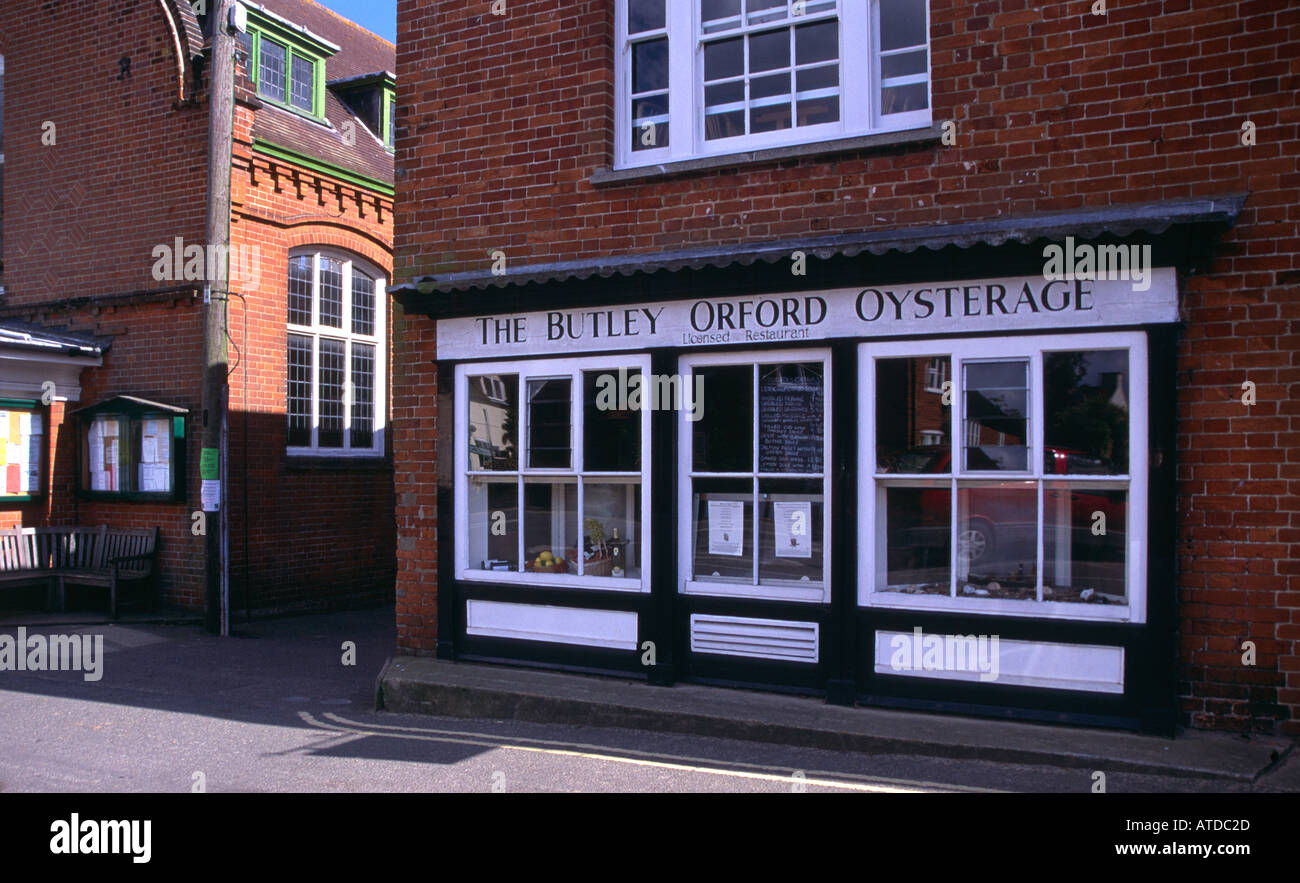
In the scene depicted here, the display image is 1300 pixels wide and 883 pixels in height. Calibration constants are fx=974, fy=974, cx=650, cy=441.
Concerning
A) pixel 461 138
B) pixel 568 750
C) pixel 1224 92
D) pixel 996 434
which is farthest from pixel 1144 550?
pixel 461 138

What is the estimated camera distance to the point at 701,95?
304 inches

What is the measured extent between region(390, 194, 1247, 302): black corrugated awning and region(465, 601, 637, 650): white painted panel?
2.59 metres

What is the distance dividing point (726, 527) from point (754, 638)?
0.84 meters

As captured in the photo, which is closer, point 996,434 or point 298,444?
point 996,434

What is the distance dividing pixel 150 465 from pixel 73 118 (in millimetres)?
4832

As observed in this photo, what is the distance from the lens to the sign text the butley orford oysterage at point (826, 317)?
19.8ft

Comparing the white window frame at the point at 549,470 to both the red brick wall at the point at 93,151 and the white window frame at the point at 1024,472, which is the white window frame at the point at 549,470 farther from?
the red brick wall at the point at 93,151

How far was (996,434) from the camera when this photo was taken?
21.0ft

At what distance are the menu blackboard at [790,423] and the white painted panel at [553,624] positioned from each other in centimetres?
165

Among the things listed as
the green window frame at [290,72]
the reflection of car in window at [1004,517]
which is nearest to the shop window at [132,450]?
the green window frame at [290,72]

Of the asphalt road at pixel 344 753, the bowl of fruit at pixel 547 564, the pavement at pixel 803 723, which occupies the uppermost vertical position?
the bowl of fruit at pixel 547 564
